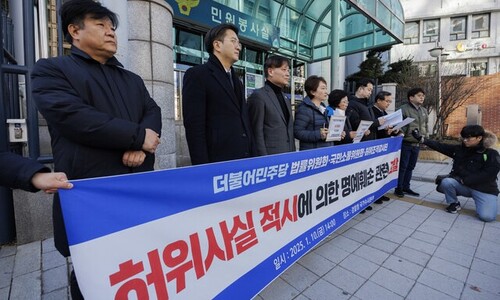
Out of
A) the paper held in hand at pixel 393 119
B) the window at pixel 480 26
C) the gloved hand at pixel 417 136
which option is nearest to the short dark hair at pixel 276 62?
the paper held in hand at pixel 393 119

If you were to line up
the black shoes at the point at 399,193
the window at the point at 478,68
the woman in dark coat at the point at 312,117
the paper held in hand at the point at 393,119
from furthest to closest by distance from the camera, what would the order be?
the window at the point at 478,68, the black shoes at the point at 399,193, the paper held in hand at the point at 393,119, the woman in dark coat at the point at 312,117

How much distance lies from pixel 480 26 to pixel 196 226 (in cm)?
2980

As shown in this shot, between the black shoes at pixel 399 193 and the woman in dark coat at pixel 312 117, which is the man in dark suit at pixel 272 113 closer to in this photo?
the woman in dark coat at pixel 312 117

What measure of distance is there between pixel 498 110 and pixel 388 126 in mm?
15861

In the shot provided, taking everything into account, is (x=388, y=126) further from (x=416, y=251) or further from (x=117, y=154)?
(x=117, y=154)

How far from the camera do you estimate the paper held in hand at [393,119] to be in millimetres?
3828

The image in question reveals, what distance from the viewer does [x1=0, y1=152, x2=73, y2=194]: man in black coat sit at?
110 centimetres

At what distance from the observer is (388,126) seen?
410 centimetres

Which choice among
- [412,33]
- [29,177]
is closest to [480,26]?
[412,33]

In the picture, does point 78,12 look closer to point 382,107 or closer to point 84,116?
point 84,116

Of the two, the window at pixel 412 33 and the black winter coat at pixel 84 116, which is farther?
the window at pixel 412 33

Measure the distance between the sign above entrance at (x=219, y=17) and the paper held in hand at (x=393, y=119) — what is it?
5278 millimetres

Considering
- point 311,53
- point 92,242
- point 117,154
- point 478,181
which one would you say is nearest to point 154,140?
point 117,154

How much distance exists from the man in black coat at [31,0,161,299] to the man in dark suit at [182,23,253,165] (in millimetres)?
516
